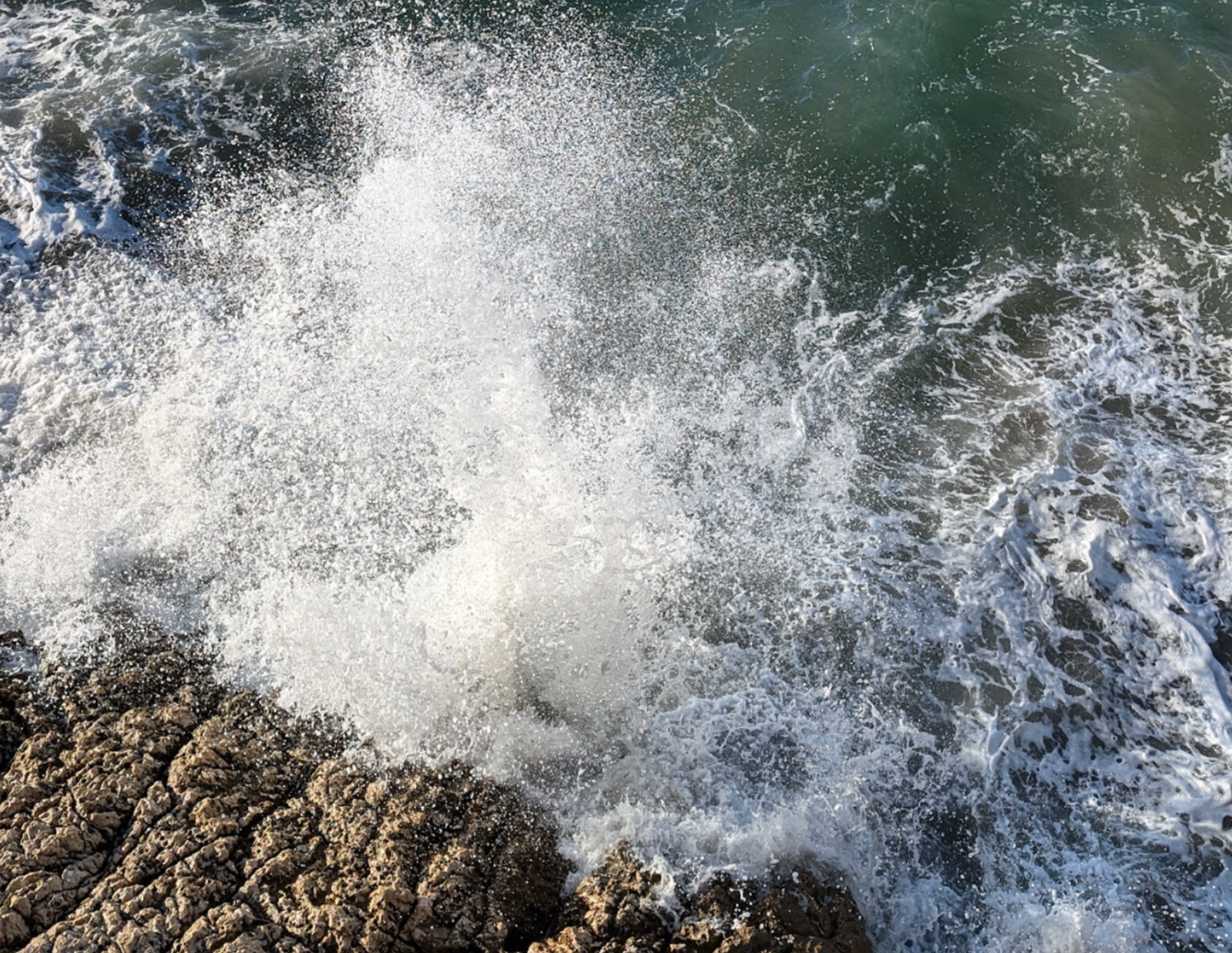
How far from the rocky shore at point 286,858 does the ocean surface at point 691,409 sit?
0.31m

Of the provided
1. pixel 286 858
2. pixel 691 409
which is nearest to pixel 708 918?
pixel 286 858

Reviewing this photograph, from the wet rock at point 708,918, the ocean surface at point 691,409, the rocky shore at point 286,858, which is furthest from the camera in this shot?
the ocean surface at point 691,409

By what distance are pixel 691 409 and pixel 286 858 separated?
4.75 metres

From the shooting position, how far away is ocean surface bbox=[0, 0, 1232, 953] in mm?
5406

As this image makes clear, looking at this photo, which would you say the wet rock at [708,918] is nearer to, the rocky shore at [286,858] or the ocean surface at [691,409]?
the rocky shore at [286,858]

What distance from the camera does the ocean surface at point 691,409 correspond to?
17.7 feet

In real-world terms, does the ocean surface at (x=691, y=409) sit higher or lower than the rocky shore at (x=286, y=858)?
higher

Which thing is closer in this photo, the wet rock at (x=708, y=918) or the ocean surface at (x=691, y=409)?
the wet rock at (x=708, y=918)

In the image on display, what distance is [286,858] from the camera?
4648mm

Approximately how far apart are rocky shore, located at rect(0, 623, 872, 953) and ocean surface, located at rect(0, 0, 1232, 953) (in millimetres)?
310

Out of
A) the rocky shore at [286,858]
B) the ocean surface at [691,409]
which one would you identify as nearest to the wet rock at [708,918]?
the rocky shore at [286,858]

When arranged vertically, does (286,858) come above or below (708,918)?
above

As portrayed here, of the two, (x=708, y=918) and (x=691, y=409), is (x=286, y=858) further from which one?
(x=691, y=409)

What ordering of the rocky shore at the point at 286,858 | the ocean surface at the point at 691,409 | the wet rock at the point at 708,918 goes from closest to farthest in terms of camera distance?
1. the rocky shore at the point at 286,858
2. the wet rock at the point at 708,918
3. the ocean surface at the point at 691,409
